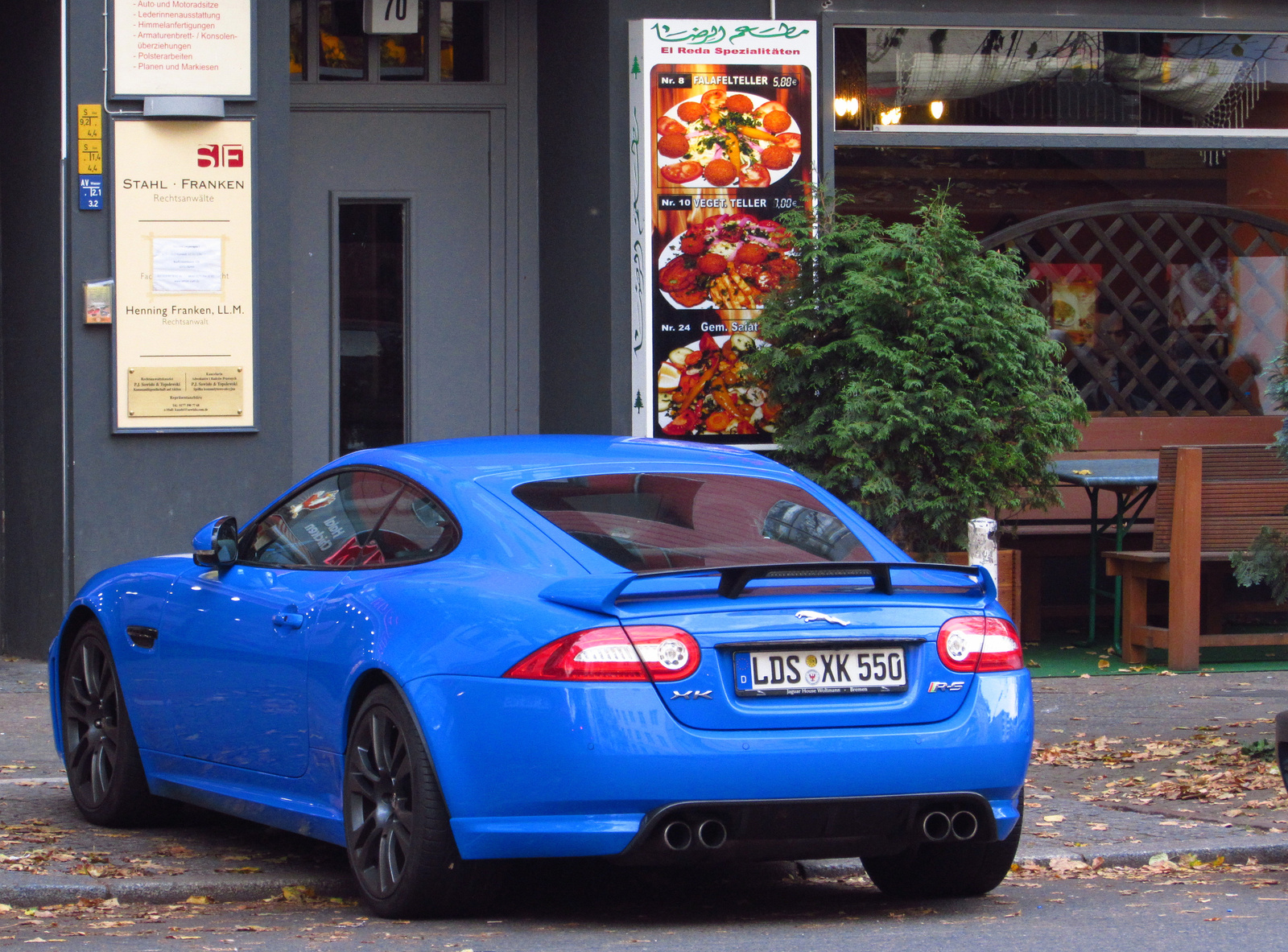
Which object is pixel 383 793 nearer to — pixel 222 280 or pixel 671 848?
pixel 671 848

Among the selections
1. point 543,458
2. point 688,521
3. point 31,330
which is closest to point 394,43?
point 31,330

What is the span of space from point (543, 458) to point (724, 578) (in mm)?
1104

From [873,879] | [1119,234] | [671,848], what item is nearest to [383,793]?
[671,848]

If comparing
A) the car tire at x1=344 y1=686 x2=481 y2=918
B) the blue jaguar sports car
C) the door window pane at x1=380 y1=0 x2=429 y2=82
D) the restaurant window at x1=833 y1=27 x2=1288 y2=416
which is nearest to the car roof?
the blue jaguar sports car

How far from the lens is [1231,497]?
432 inches

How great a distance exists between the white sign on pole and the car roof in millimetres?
6632

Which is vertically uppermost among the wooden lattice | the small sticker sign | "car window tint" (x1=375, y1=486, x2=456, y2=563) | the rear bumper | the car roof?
the small sticker sign

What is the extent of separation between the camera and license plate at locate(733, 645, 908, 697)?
4.97m

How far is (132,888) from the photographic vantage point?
223 inches

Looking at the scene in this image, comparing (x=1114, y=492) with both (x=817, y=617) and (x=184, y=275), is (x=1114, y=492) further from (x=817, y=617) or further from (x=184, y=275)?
(x=817, y=617)

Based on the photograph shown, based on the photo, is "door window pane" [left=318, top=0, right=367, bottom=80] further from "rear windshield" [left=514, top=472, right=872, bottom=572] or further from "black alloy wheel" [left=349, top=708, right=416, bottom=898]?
"black alloy wheel" [left=349, top=708, right=416, bottom=898]

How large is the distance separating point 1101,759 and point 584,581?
13.2 feet

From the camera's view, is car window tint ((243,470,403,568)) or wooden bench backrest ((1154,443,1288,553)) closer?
car window tint ((243,470,403,568))

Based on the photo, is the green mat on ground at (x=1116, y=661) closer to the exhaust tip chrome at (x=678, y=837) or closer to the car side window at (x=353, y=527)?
the car side window at (x=353, y=527)
